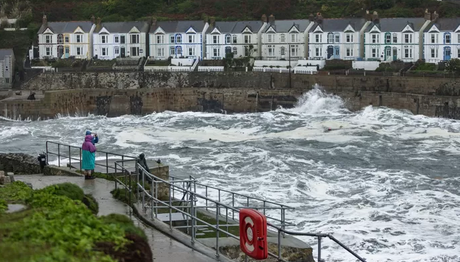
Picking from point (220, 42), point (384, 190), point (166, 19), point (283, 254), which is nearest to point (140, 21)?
point (166, 19)

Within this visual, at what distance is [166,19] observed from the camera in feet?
274

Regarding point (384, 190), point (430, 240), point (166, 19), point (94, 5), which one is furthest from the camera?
point (94, 5)

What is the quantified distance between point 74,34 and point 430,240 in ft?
202

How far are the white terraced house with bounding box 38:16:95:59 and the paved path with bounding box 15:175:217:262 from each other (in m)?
58.6

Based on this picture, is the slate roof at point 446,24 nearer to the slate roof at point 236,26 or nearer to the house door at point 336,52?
the house door at point 336,52

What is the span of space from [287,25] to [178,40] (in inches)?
408

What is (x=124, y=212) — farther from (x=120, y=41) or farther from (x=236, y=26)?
(x=120, y=41)

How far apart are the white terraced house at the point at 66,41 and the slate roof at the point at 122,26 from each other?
1198 millimetres

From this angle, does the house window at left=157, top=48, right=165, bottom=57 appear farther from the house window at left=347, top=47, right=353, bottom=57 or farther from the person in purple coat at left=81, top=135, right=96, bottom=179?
the person in purple coat at left=81, top=135, right=96, bottom=179

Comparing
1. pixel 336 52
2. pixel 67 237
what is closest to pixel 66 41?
pixel 336 52

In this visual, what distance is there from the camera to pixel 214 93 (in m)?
63.3

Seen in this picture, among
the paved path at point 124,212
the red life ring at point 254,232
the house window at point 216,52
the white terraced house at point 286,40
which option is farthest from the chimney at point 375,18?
the red life ring at point 254,232

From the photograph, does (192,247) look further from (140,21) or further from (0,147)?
(140,21)

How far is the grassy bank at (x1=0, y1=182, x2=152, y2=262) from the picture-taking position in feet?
28.2
